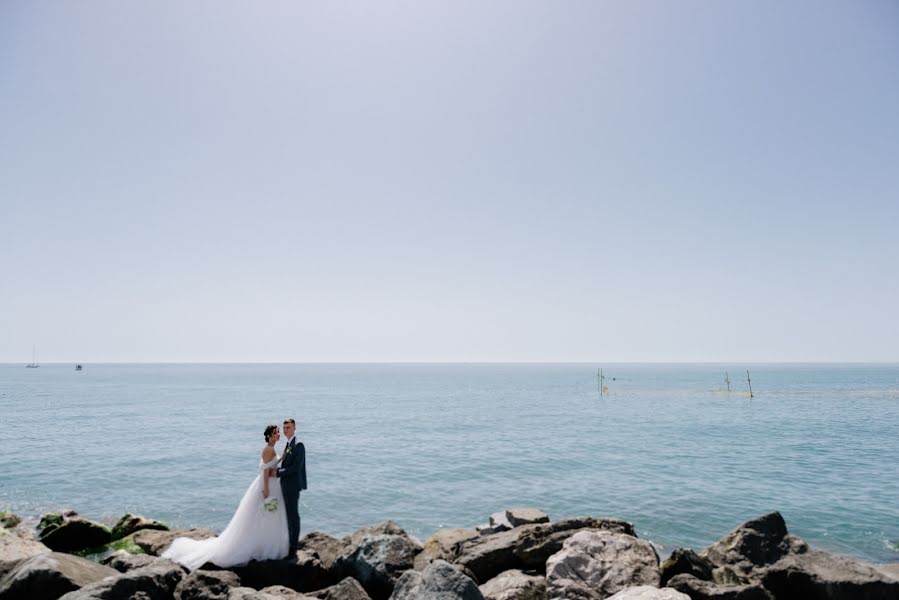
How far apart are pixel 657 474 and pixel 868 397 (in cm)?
8693

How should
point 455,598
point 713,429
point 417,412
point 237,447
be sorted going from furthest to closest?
point 417,412 → point 713,429 → point 237,447 → point 455,598

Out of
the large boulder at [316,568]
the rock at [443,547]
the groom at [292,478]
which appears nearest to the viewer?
the large boulder at [316,568]

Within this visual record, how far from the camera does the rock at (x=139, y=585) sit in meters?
7.96

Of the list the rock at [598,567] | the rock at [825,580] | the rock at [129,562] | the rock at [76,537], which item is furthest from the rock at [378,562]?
the rock at [76,537]

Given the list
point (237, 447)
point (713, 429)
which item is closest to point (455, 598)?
point (237, 447)

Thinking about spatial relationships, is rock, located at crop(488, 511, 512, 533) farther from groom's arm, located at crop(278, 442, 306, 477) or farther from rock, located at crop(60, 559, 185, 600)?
rock, located at crop(60, 559, 185, 600)

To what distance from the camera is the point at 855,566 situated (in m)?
9.72

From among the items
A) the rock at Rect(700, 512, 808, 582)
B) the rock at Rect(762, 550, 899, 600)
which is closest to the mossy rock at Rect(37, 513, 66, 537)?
the rock at Rect(700, 512, 808, 582)

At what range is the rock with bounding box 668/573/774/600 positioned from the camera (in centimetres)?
908

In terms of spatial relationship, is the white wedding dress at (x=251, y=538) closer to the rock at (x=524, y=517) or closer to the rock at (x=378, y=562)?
the rock at (x=378, y=562)

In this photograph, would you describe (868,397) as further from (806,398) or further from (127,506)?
(127,506)

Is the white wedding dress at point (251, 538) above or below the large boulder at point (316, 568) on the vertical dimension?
above

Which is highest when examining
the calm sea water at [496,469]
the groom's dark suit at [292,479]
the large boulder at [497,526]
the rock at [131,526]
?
the groom's dark suit at [292,479]

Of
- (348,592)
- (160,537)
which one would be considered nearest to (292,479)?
(348,592)
